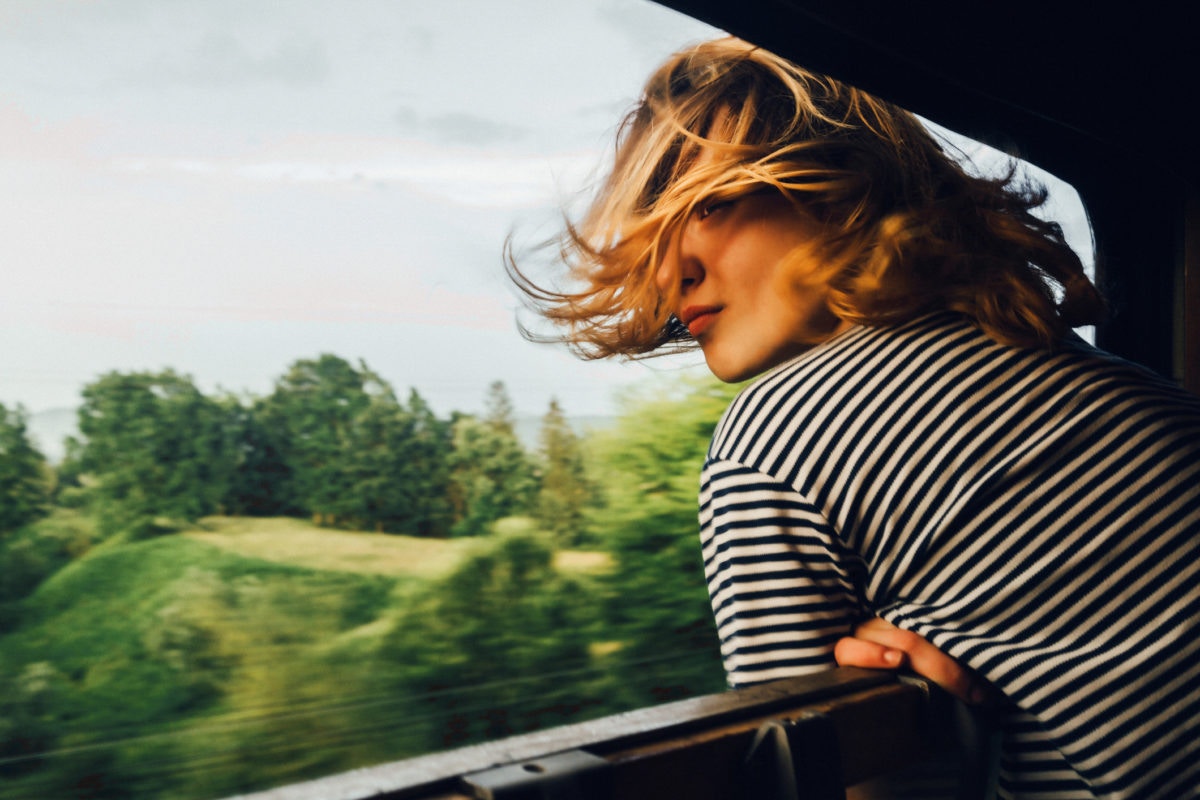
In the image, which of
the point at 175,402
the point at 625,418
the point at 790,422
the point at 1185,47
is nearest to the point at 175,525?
the point at 175,402

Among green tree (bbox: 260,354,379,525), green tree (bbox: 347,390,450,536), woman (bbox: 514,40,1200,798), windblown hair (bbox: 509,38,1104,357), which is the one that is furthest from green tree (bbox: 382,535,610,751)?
woman (bbox: 514,40,1200,798)

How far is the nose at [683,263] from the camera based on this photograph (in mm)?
1633

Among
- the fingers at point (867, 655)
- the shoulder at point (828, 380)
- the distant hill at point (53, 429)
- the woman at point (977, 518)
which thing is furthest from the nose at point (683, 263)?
the distant hill at point (53, 429)

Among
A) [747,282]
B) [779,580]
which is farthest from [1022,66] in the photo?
[779,580]

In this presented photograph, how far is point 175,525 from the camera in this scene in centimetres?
276

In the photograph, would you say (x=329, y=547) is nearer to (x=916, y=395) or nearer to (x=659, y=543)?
(x=659, y=543)

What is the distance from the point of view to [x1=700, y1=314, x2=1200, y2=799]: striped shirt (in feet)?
3.52

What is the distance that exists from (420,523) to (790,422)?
7.14ft

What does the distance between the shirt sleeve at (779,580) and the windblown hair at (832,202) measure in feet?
1.12

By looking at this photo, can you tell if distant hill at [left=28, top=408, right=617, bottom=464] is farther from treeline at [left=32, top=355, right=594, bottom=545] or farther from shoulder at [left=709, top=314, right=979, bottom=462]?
shoulder at [left=709, top=314, right=979, bottom=462]

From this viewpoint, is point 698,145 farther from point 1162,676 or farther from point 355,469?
point 355,469

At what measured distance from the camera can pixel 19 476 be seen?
98.7 inches

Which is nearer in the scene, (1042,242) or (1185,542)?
(1185,542)

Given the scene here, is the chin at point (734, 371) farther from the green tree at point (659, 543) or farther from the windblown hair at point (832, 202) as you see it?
the green tree at point (659, 543)
